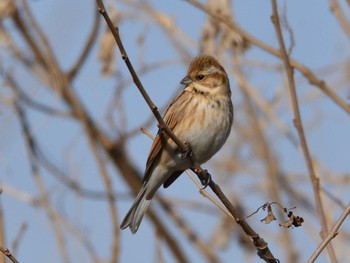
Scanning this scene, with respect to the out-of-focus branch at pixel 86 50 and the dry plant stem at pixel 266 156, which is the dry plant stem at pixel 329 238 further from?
the out-of-focus branch at pixel 86 50

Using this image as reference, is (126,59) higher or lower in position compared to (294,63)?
lower

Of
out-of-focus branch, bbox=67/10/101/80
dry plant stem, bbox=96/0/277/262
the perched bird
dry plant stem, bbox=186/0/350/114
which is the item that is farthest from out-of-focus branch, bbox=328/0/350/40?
out-of-focus branch, bbox=67/10/101/80

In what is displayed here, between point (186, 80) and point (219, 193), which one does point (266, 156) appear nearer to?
point (186, 80)

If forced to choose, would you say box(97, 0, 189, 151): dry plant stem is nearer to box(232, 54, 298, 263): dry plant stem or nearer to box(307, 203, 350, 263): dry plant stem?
box(307, 203, 350, 263): dry plant stem

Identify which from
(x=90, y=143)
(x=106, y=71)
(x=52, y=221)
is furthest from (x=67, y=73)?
(x=52, y=221)

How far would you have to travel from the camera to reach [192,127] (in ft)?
13.2

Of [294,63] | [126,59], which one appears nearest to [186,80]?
[294,63]

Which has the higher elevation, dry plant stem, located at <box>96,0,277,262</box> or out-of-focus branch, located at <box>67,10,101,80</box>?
out-of-focus branch, located at <box>67,10,101,80</box>

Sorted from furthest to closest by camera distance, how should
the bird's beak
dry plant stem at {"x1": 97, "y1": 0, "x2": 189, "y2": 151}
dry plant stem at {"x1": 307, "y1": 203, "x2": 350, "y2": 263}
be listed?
the bird's beak → dry plant stem at {"x1": 307, "y1": 203, "x2": 350, "y2": 263} → dry plant stem at {"x1": 97, "y1": 0, "x2": 189, "y2": 151}

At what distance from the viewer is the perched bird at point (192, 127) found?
402 cm

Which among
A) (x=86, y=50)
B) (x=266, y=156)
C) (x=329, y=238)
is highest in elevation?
(x=86, y=50)

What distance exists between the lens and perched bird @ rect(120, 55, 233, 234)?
158 inches

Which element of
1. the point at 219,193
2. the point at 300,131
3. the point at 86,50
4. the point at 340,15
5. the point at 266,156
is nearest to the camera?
the point at 219,193

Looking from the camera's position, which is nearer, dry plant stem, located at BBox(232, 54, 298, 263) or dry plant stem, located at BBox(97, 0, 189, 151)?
dry plant stem, located at BBox(97, 0, 189, 151)
